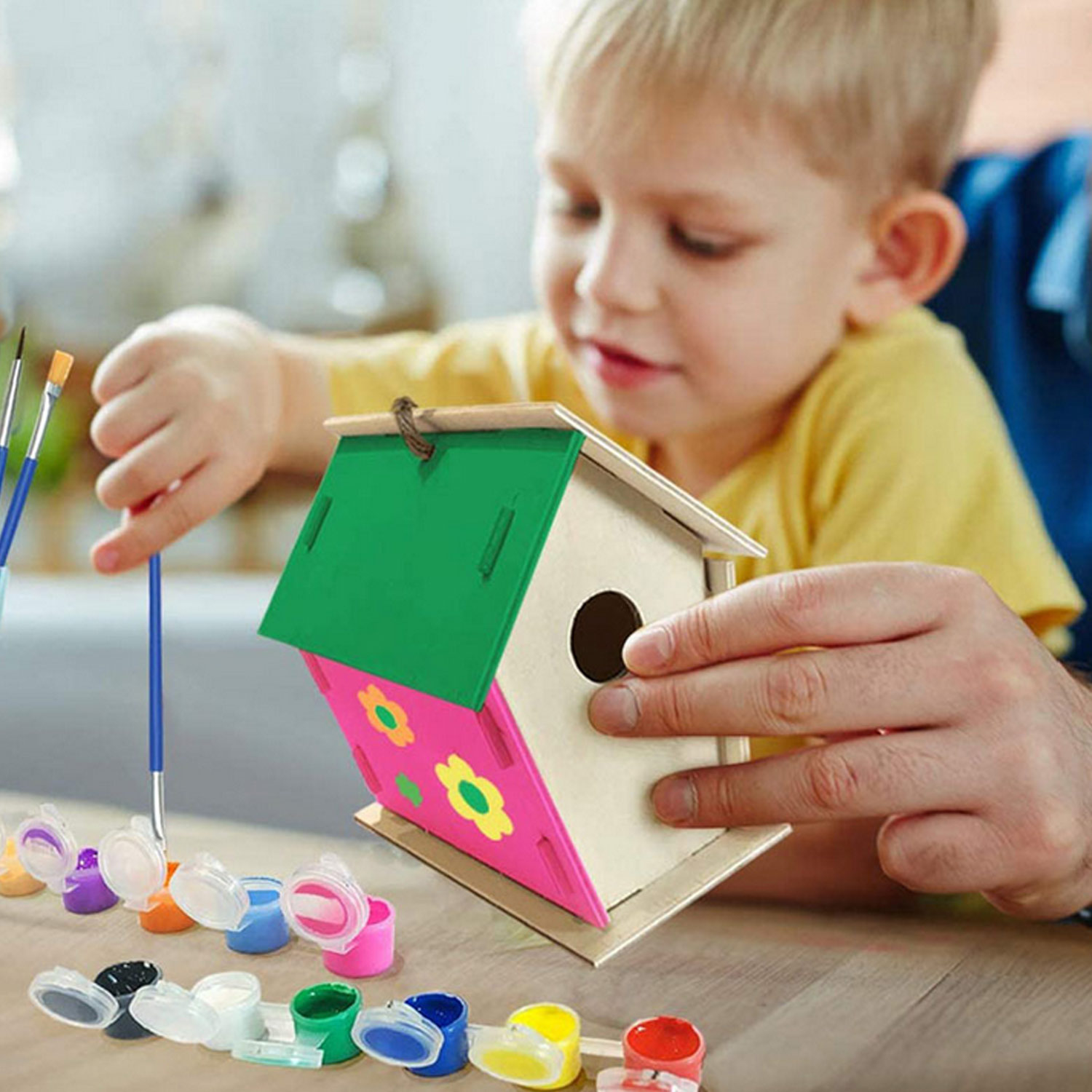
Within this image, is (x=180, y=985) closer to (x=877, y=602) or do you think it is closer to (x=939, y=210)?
(x=877, y=602)

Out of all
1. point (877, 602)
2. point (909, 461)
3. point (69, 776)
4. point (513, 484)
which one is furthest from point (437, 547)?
point (69, 776)

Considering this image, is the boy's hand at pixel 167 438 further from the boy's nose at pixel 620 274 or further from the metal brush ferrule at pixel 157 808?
the boy's nose at pixel 620 274

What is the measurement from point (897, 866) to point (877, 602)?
13cm

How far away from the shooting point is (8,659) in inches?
46.1

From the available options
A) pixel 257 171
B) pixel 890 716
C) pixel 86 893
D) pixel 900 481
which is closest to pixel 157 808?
pixel 86 893

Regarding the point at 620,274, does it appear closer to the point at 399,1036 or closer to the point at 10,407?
the point at 10,407

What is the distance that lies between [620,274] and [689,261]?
0.05m

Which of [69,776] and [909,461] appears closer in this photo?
[909,461]

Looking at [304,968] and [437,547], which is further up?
[437,547]

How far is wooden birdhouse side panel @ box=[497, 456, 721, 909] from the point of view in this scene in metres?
0.48

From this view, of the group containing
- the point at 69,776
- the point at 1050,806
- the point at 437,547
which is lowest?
the point at 69,776

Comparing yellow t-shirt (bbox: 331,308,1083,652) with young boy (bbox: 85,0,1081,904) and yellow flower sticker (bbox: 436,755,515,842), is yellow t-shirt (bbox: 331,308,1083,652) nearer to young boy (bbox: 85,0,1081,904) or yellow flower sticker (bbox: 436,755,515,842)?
young boy (bbox: 85,0,1081,904)

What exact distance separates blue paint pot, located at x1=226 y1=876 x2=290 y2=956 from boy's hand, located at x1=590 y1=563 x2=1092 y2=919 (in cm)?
21

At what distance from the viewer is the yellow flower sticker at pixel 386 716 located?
0.54m
